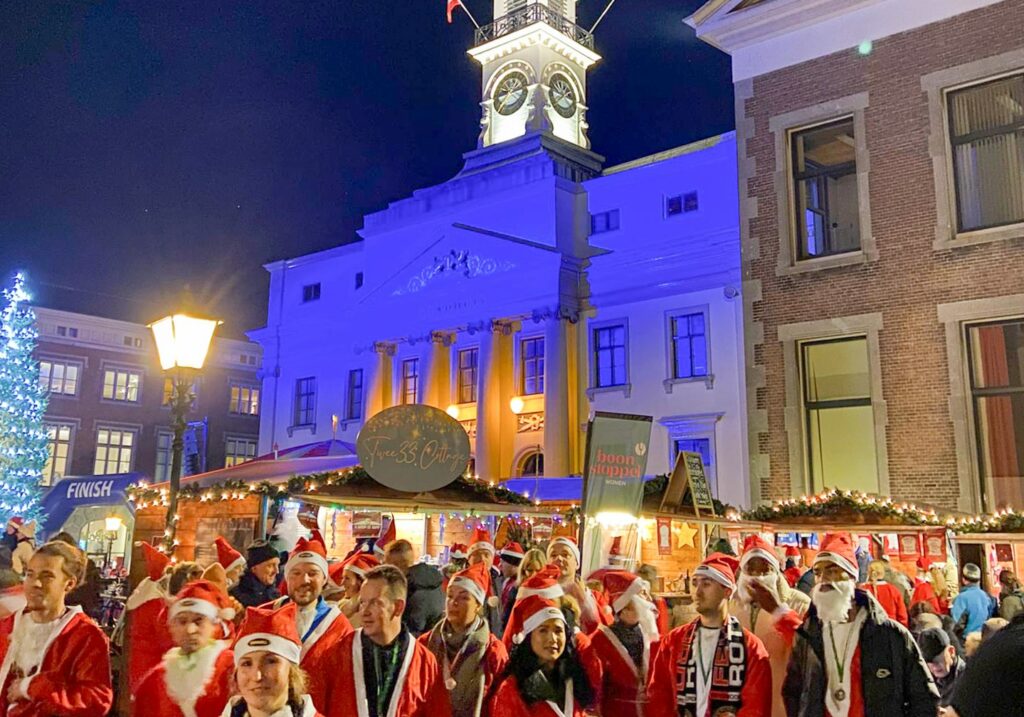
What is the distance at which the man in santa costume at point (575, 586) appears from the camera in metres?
7.89

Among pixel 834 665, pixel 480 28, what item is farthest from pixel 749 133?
pixel 480 28

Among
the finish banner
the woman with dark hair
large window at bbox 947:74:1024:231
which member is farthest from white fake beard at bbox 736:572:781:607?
large window at bbox 947:74:1024:231

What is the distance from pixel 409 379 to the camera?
117ft

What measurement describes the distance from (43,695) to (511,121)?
38.5 metres

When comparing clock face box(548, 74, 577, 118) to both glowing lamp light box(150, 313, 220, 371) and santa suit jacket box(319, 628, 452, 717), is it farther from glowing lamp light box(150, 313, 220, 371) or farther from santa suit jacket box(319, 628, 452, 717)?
santa suit jacket box(319, 628, 452, 717)

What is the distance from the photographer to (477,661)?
6090 mm

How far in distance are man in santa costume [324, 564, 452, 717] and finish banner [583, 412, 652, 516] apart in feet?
16.2

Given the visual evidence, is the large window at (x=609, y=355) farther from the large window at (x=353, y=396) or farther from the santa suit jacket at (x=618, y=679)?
the santa suit jacket at (x=618, y=679)

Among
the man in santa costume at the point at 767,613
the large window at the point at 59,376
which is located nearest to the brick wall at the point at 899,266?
the man in santa costume at the point at 767,613

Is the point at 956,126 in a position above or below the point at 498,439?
above

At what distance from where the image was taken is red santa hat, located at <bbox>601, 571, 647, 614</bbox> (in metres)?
6.33

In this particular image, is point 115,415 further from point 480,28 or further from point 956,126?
point 956,126

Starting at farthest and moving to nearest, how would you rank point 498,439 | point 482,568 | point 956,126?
point 498,439
point 956,126
point 482,568

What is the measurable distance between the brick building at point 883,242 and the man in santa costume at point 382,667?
11.8 metres
